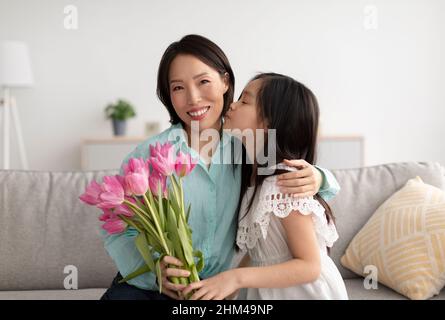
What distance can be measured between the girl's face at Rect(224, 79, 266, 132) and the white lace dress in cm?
14

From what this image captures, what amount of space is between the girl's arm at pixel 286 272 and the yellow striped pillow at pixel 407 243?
685mm

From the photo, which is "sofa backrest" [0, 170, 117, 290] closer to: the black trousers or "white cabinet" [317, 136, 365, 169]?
the black trousers

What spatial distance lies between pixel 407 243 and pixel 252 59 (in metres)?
3.32

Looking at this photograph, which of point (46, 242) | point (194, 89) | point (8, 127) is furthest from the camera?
point (8, 127)

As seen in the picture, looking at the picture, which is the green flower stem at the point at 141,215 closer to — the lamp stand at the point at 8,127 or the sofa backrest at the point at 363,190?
the sofa backrest at the point at 363,190

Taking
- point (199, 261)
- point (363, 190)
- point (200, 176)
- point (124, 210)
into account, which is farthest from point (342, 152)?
point (124, 210)

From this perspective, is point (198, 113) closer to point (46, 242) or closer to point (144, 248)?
point (144, 248)

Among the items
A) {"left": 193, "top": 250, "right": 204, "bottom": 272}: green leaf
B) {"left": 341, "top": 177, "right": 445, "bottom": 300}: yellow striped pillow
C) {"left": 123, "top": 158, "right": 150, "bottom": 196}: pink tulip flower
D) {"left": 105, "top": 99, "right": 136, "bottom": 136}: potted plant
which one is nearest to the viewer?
{"left": 123, "top": 158, "right": 150, "bottom": 196}: pink tulip flower

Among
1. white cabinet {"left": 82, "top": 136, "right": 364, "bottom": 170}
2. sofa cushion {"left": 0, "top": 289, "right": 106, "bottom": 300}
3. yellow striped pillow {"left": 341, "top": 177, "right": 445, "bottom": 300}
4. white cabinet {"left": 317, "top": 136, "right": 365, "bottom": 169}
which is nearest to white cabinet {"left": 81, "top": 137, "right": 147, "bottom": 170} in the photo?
white cabinet {"left": 82, "top": 136, "right": 364, "bottom": 170}

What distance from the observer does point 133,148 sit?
4.34 metres

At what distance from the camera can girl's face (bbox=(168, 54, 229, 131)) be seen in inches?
52.9

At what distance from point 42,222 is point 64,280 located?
0.68ft

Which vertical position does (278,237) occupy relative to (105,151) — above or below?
above
